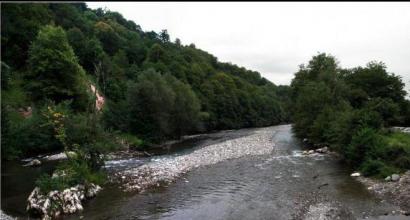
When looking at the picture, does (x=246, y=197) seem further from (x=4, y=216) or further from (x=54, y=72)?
(x=54, y=72)

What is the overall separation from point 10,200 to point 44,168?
1128cm

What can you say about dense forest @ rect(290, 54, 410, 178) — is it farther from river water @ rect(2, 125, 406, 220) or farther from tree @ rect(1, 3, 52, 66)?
tree @ rect(1, 3, 52, 66)

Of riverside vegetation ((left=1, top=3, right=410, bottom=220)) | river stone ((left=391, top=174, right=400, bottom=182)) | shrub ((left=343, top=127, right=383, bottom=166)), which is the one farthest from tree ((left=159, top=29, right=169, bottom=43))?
river stone ((left=391, top=174, right=400, bottom=182))

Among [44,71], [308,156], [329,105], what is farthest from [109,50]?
[308,156]

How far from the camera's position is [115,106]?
6234 cm

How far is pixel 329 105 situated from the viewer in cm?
5134

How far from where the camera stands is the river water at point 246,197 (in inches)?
830

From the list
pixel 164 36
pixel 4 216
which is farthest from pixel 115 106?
pixel 164 36

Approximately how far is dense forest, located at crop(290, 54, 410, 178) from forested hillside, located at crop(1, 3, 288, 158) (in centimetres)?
2013

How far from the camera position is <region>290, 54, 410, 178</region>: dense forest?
30047 millimetres

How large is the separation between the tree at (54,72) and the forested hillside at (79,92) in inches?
5.4

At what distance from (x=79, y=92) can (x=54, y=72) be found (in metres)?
4.65

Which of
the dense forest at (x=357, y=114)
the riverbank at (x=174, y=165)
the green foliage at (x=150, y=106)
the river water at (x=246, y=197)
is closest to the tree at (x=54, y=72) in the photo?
the green foliage at (x=150, y=106)

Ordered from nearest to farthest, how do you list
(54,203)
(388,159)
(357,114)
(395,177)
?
(54,203) → (395,177) → (388,159) → (357,114)
